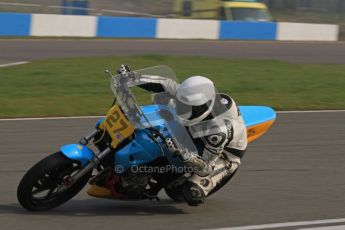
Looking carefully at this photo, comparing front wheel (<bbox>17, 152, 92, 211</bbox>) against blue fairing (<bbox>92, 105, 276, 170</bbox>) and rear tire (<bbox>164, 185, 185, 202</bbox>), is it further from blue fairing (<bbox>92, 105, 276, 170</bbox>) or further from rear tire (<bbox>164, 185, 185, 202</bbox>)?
rear tire (<bbox>164, 185, 185, 202</bbox>)

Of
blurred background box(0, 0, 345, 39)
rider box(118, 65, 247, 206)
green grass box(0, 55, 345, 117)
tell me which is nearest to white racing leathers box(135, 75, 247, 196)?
rider box(118, 65, 247, 206)

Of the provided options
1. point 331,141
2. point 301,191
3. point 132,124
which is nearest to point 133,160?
point 132,124

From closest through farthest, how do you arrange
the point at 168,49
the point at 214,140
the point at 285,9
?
1. the point at 214,140
2. the point at 168,49
3. the point at 285,9

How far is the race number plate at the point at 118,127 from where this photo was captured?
601 cm

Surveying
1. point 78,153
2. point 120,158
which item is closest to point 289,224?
point 120,158

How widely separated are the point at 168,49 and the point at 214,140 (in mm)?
16835

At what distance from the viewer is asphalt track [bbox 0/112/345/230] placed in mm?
6027

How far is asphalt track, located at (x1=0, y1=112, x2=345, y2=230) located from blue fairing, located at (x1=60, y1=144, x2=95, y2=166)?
49 centimetres

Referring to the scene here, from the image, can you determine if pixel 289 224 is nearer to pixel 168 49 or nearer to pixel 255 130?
pixel 255 130

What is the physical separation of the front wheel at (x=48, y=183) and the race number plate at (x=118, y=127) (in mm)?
351

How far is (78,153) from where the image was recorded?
234 inches

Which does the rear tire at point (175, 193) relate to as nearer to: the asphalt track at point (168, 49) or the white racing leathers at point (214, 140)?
the white racing leathers at point (214, 140)

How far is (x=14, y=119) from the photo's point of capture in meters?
10.9

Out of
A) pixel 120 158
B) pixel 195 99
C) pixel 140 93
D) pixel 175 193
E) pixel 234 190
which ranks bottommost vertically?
pixel 140 93
